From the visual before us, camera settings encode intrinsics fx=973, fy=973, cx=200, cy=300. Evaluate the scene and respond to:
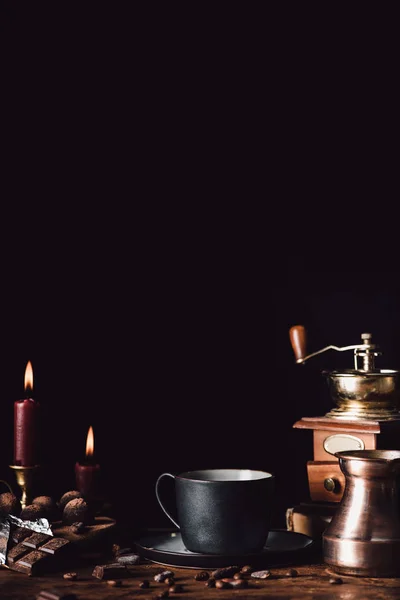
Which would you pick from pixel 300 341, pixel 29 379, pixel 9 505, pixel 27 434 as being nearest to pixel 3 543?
pixel 9 505

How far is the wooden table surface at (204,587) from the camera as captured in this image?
1.48 metres

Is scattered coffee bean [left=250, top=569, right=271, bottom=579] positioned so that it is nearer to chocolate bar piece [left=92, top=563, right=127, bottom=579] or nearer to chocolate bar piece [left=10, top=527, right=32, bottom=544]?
chocolate bar piece [left=92, top=563, right=127, bottom=579]

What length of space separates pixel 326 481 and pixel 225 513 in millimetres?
316

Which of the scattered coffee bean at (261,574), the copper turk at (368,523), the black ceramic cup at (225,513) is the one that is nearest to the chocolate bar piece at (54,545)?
the black ceramic cup at (225,513)

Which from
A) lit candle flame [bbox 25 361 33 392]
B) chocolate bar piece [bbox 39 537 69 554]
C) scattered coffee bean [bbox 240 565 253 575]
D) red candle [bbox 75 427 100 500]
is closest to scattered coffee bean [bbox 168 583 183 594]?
scattered coffee bean [bbox 240 565 253 575]

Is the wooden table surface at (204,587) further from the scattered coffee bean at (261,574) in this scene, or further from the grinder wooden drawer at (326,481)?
the grinder wooden drawer at (326,481)

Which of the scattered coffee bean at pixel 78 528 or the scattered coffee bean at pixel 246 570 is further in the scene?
the scattered coffee bean at pixel 78 528

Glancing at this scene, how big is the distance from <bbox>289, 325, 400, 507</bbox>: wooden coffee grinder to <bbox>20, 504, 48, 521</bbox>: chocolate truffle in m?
0.51

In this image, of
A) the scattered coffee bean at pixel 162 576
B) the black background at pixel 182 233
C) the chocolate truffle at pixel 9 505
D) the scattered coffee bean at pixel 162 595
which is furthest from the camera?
the black background at pixel 182 233

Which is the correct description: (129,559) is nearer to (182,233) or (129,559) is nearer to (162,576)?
(162,576)

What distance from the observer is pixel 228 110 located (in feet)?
7.51

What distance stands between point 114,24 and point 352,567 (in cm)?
130

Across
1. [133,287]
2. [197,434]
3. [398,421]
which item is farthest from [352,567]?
[133,287]

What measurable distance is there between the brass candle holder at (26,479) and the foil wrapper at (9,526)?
104 millimetres
